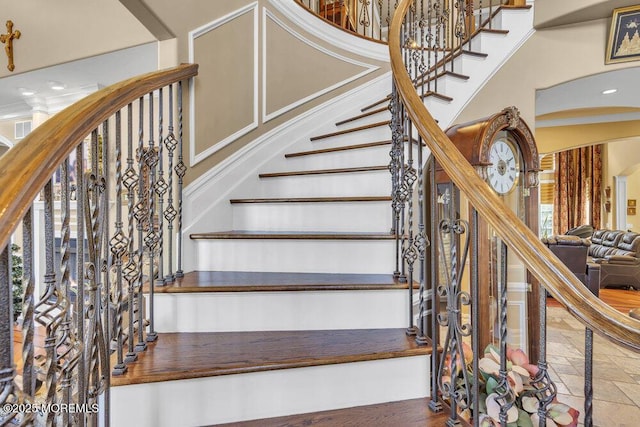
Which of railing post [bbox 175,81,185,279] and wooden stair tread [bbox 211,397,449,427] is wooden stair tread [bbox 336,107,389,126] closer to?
railing post [bbox 175,81,185,279]

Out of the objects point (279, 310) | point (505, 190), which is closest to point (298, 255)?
point (279, 310)

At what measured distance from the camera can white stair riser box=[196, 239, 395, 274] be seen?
66.6 inches

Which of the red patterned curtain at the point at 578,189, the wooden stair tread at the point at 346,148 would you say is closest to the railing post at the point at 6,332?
the wooden stair tread at the point at 346,148

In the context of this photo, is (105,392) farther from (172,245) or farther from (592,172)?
(592,172)

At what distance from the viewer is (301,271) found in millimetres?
1734

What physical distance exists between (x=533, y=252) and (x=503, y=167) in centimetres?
154

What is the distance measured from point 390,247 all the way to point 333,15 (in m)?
2.94

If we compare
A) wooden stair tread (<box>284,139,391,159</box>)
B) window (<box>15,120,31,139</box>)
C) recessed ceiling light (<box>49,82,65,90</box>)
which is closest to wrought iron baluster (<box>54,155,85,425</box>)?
wooden stair tread (<box>284,139,391,159</box>)

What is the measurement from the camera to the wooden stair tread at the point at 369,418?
44.1 inches

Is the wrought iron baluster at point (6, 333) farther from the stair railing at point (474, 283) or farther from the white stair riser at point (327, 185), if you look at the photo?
the white stair riser at point (327, 185)

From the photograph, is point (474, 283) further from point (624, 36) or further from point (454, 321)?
point (624, 36)

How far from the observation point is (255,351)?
1.25 m

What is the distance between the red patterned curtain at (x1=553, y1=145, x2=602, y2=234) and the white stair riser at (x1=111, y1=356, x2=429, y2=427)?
10.9m

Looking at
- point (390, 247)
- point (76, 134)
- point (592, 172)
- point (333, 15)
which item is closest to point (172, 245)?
point (76, 134)
